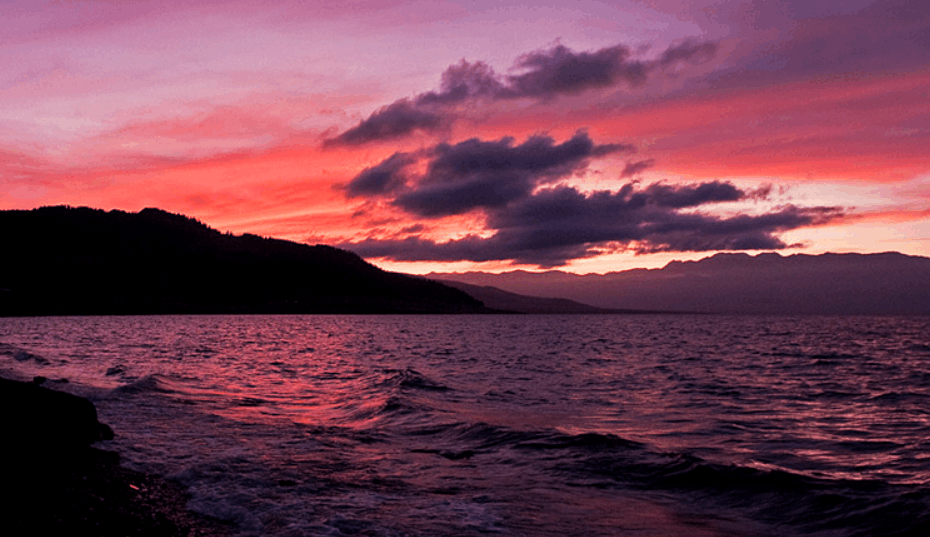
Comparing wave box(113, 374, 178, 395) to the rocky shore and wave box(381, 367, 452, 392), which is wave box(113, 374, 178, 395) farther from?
the rocky shore

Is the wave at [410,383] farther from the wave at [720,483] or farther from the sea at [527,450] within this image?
the wave at [720,483]

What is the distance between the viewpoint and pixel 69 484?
1223 centimetres

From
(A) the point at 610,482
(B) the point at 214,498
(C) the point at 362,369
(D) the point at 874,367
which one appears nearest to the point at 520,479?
(A) the point at 610,482

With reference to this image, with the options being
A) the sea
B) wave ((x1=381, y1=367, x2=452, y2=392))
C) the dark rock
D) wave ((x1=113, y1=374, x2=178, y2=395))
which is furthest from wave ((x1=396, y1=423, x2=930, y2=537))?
wave ((x1=113, y1=374, x2=178, y2=395))

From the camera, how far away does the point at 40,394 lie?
1511cm

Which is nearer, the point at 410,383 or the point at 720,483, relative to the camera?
the point at 720,483

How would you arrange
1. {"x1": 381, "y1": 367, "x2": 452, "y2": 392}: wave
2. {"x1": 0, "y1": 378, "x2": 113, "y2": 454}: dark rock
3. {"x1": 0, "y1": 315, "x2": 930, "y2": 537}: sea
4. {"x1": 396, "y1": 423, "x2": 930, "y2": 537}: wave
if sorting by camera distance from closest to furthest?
1. {"x1": 0, "y1": 315, "x2": 930, "y2": 537}: sea
2. {"x1": 396, "y1": 423, "x2": 930, "y2": 537}: wave
3. {"x1": 0, "y1": 378, "x2": 113, "y2": 454}: dark rock
4. {"x1": 381, "y1": 367, "x2": 452, "y2": 392}: wave

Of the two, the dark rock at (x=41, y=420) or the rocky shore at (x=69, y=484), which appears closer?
the rocky shore at (x=69, y=484)

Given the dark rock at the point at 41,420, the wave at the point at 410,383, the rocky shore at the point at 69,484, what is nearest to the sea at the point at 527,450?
the wave at the point at 410,383

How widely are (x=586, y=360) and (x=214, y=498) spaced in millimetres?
41933

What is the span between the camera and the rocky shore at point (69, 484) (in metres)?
10.2

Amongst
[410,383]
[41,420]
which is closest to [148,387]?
[410,383]

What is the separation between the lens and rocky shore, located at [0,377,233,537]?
1018 cm

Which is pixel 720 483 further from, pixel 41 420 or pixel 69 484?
pixel 41 420
